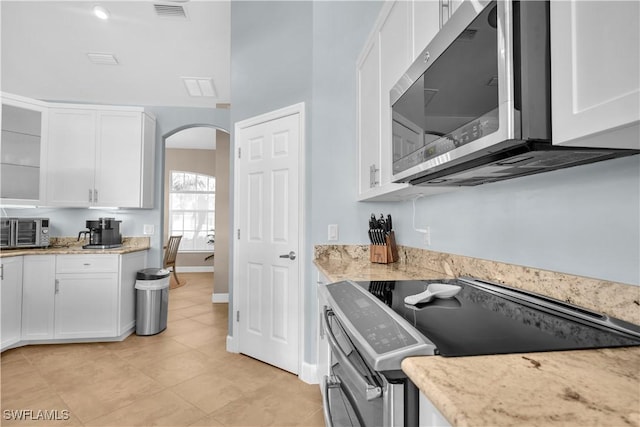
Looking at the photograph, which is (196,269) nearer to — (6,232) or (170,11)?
(6,232)

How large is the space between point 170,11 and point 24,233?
2.66 m

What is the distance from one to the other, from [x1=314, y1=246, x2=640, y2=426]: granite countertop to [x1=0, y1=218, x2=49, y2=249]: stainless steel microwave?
4186 millimetres

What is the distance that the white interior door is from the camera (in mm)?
2652

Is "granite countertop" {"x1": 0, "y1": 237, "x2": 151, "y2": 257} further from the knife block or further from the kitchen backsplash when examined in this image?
the kitchen backsplash

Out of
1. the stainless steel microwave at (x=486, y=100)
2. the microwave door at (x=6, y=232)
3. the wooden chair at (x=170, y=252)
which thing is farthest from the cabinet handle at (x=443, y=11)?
the wooden chair at (x=170, y=252)

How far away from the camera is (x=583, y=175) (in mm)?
1009

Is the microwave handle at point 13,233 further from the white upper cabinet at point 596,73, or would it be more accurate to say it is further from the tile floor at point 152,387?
the white upper cabinet at point 596,73

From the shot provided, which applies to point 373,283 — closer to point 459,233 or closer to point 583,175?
point 459,233

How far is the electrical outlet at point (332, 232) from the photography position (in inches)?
101

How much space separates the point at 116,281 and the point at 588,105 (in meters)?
3.88

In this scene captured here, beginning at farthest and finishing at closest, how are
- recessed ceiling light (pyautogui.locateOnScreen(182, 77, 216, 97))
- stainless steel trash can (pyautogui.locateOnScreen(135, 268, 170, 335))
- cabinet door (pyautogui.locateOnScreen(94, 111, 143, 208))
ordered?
recessed ceiling light (pyautogui.locateOnScreen(182, 77, 216, 97)) < cabinet door (pyautogui.locateOnScreen(94, 111, 143, 208)) < stainless steel trash can (pyautogui.locateOnScreen(135, 268, 170, 335))

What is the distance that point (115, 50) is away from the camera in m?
3.53

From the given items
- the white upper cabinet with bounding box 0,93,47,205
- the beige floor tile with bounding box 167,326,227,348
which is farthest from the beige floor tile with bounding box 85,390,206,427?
the white upper cabinet with bounding box 0,93,47,205

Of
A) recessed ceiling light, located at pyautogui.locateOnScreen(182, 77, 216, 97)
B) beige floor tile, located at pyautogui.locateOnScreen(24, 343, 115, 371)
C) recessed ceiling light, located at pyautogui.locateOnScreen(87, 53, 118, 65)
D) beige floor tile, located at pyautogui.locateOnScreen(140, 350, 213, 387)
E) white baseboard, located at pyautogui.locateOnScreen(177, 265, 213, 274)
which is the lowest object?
beige floor tile, located at pyautogui.locateOnScreen(24, 343, 115, 371)
